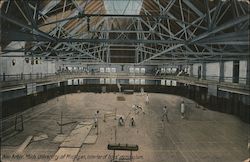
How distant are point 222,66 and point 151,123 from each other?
18.7 m

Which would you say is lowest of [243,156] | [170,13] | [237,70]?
[243,156]

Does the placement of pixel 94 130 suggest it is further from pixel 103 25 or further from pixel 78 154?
pixel 103 25

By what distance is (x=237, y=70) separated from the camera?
98.0 feet

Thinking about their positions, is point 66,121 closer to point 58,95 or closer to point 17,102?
point 17,102

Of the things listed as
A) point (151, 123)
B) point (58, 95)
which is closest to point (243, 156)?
point (151, 123)

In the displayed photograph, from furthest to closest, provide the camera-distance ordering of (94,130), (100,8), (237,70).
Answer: (237,70) → (100,8) → (94,130)

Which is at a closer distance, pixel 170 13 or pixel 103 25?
pixel 170 13

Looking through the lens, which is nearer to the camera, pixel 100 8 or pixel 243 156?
pixel 243 156

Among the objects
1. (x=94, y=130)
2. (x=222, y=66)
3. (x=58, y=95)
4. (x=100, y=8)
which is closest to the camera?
(x=94, y=130)

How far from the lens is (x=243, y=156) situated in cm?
1266

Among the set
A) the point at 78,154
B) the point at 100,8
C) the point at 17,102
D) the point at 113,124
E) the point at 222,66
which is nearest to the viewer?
the point at 78,154

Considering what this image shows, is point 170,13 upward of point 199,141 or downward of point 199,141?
upward

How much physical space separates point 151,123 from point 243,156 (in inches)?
345

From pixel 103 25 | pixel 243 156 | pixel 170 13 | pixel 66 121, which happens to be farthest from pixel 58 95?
pixel 243 156
